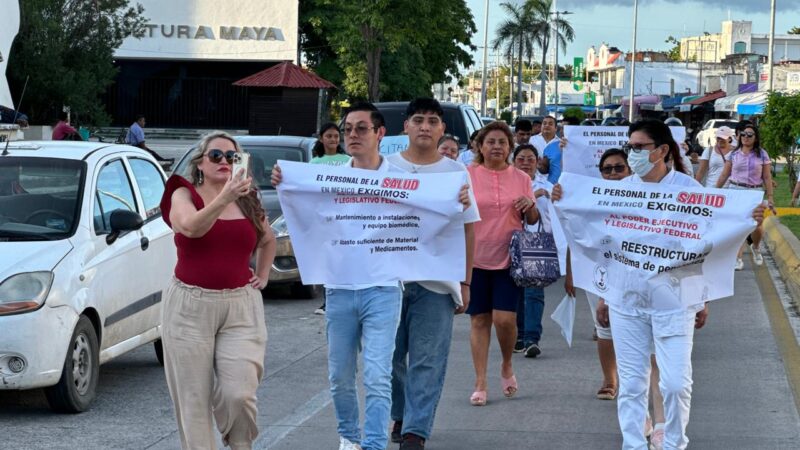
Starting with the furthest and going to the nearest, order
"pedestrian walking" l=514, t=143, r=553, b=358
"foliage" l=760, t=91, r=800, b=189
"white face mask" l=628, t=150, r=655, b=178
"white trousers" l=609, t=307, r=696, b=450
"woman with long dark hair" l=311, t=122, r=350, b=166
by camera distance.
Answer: "foliage" l=760, t=91, r=800, b=189, "woman with long dark hair" l=311, t=122, r=350, b=166, "pedestrian walking" l=514, t=143, r=553, b=358, "white face mask" l=628, t=150, r=655, b=178, "white trousers" l=609, t=307, r=696, b=450

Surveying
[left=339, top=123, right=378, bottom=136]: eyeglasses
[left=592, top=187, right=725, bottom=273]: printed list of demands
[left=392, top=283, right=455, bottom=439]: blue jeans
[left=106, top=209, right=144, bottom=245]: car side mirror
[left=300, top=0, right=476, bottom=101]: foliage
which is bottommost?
[left=392, top=283, right=455, bottom=439]: blue jeans

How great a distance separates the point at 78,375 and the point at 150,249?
4.24 ft

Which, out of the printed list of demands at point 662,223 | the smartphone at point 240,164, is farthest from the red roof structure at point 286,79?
the smartphone at point 240,164

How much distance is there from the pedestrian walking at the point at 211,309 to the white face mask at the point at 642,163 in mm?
2093

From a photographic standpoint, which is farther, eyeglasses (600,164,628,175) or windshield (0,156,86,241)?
windshield (0,156,86,241)

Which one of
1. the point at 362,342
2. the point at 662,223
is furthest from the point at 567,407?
the point at 662,223

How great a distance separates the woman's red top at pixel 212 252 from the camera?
5.92 metres

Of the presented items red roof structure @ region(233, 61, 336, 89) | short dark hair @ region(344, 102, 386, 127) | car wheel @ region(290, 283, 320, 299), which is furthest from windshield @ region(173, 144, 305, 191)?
red roof structure @ region(233, 61, 336, 89)

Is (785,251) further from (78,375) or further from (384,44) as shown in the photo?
(384,44)

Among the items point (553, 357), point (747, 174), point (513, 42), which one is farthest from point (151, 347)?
point (513, 42)

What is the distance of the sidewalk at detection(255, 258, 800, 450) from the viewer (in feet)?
25.3

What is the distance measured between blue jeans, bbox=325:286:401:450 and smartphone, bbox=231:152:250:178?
1165 mm

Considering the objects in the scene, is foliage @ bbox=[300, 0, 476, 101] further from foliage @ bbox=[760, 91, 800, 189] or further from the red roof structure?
foliage @ bbox=[760, 91, 800, 189]

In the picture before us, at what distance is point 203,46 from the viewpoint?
55.1m
